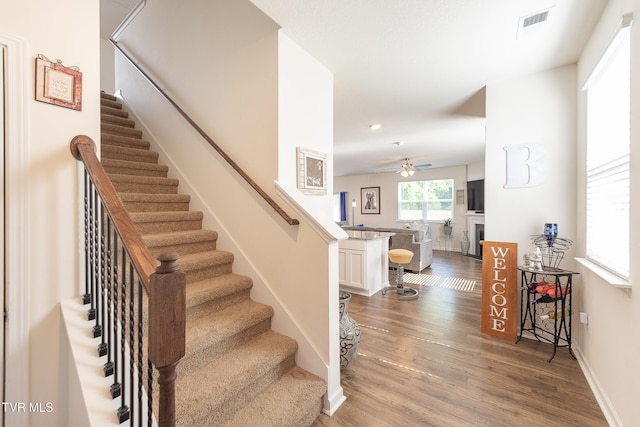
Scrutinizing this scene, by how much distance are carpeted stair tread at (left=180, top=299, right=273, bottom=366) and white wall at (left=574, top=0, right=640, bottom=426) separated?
7.06 ft

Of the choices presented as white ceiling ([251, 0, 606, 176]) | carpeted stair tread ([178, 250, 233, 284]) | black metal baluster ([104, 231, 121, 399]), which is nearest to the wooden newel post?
black metal baluster ([104, 231, 121, 399])

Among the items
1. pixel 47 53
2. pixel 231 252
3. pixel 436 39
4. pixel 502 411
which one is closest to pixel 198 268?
pixel 231 252

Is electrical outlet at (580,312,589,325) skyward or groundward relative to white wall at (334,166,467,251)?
groundward

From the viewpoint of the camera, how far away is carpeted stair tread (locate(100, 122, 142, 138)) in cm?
315

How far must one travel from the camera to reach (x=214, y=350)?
1.73 meters

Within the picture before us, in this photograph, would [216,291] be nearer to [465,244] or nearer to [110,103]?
[110,103]

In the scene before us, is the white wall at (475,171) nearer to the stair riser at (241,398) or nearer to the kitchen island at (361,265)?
the kitchen island at (361,265)

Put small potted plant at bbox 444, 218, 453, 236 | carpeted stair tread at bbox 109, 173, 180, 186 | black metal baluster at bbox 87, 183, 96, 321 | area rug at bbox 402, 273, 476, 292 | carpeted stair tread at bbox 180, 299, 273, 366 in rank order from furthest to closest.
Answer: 1. small potted plant at bbox 444, 218, 453, 236
2. area rug at bbox 402, 273, 476, 292
3. carpeted stair tread at bbox 109, 173, 180, 186
4. carpeted stair tread at bbox 180, 299, 273, 366
5. black metal baluster at bbox 87, 183, 96, 321

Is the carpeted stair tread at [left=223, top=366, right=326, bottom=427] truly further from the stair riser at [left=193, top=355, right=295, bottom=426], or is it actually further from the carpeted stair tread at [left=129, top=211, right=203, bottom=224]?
the carpeted stair tread at [left=129, top=211, right=203, bottom=224]

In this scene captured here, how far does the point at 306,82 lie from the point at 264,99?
0.44 m

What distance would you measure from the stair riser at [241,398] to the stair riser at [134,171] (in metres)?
2.38

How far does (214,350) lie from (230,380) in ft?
0.81

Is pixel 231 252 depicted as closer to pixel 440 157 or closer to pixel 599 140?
pixel 599 140

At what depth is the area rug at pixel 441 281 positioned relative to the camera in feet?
15.1
